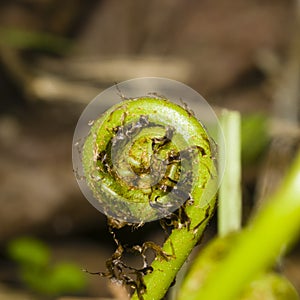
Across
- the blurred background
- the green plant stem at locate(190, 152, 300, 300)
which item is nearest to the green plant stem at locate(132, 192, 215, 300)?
the green plant stem at locate(190, 152, 300, 300)

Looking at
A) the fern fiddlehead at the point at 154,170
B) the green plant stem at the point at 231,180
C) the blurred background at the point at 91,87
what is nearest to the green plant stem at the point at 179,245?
the fern fiddlehead at the point at 154,170

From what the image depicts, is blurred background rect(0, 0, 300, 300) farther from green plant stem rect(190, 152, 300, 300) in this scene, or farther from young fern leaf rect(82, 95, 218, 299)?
green plant stem rect(190, 152, 300, 300)

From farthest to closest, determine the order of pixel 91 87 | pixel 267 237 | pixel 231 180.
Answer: pixel 91 87 → pixel 231 180 → pixel 267 237

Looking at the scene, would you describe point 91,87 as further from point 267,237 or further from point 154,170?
point 267,237

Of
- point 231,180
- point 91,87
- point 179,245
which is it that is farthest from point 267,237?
point 91,87

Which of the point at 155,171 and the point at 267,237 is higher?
the point at 155,171

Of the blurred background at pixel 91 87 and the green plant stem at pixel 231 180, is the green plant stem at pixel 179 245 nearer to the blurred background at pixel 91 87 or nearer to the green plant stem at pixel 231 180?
the green plant stem at pixel 231 180

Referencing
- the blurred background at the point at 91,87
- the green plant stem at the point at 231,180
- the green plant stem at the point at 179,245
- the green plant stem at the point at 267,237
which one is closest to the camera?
the green plant stem at the point at 267,237
